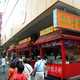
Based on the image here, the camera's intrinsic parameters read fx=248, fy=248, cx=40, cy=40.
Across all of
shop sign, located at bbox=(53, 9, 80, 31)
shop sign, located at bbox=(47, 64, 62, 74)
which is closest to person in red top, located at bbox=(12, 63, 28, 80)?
shop sign, located at bbox=(53, 9, 80, 31)

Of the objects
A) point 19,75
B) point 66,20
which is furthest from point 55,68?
point 19,75

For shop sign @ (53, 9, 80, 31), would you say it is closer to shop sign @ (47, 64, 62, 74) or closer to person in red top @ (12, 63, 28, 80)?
shop sign @ (47, 64, 62, 74)

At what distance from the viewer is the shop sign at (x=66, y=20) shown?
1542 centimetres

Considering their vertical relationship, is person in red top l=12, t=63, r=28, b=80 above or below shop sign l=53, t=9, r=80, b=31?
below

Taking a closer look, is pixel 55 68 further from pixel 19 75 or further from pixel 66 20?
pixel 19 75

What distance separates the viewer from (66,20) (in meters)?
16.2

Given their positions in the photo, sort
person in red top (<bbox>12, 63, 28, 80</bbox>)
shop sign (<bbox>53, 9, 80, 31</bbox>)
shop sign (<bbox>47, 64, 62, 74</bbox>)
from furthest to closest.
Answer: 1. shop sign (<bbox>47, 64, 62, 74</bbox>)
2. shop sign (<bbox>53, 9, 80, 31</bbox>)
3. person in red top (<bbox>12, 63, 28, 80</bbox>)

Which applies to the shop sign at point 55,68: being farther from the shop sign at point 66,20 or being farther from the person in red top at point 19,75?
the person in red top at point 19,75

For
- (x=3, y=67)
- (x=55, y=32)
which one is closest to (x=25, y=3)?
(x=3, y=67)

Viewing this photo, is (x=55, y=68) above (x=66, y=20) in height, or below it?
below

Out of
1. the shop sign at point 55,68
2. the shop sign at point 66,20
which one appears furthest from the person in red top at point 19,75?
the shop sign at point 55,68

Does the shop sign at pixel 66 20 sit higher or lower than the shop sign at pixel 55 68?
higher

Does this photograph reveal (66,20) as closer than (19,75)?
No

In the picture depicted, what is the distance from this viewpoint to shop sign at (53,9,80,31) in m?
15.4
